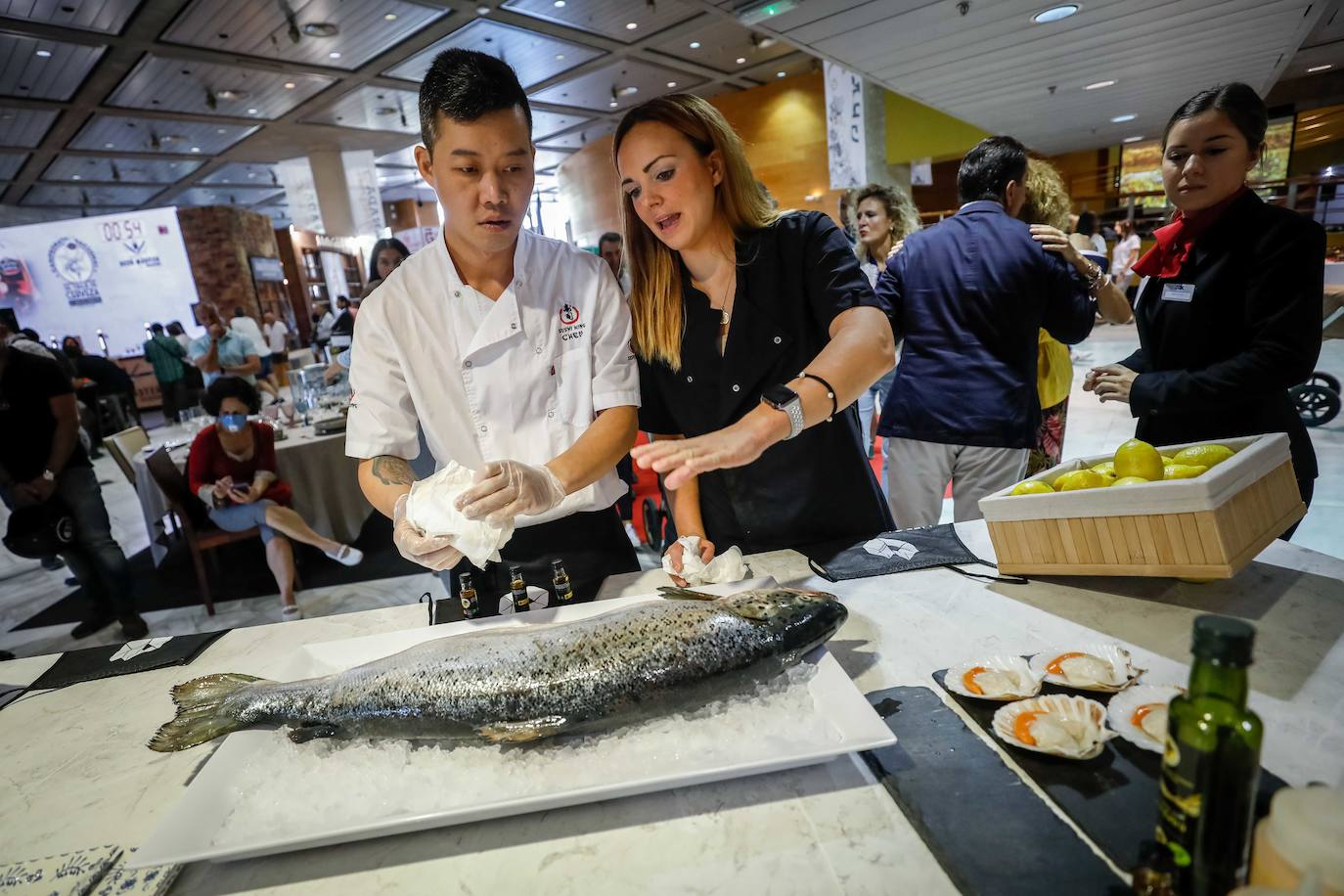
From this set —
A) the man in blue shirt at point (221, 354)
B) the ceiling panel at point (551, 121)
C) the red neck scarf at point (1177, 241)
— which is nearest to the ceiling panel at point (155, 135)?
the man in blue shirt at point (221, 354)

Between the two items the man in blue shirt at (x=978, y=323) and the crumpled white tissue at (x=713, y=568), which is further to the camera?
the man in blue shirt at (x=978, y=323)

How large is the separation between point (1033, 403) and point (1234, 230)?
2.98 ft

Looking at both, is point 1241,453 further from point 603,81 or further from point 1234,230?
point 603,81

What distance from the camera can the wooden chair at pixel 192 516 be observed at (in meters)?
4.59

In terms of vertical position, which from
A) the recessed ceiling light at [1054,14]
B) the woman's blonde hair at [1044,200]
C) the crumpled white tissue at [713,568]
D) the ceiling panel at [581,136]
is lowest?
the crumpled white tissue at [713,568]

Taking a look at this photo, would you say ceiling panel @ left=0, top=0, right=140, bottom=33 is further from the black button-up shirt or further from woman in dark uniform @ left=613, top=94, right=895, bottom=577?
the black button-up shirt

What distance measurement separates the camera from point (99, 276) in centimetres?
1451

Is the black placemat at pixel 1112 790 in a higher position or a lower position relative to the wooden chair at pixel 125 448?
lower

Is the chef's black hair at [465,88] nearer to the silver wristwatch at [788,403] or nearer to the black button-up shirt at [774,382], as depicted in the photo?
the black button-up shirt at [774,382]

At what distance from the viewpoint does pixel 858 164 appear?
409 inches

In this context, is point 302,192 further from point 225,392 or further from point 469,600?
point 469,600

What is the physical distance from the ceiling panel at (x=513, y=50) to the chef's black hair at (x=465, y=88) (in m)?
7.48

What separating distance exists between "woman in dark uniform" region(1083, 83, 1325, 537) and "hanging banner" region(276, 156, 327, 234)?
46.2 feet

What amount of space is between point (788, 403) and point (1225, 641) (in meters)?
0.96
